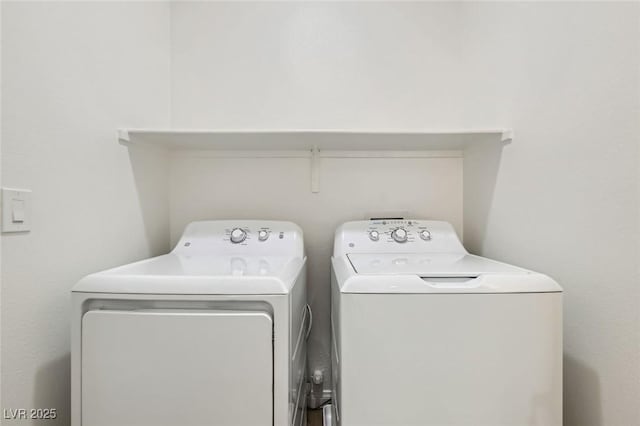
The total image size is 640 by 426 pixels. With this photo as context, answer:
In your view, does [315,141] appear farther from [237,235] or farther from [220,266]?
[220,266]

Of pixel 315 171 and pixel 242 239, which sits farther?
pixel 315 171

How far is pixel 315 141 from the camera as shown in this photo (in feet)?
4.95

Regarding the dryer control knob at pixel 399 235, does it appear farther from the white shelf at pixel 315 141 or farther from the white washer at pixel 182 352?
the white washer at pixel 182 352

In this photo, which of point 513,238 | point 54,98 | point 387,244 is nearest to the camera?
point 54,98

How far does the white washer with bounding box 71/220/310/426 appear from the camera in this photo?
806 mm

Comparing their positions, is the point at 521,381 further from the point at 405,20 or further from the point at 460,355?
the point at 405,20

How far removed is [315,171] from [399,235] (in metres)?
0.55

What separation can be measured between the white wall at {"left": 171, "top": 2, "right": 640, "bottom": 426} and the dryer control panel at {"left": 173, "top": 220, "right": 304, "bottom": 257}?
21 centimetres

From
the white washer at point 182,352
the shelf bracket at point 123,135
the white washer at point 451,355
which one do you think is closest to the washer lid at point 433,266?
the white washer at point 451,355

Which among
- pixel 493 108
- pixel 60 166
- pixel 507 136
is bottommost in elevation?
pixel 60 166

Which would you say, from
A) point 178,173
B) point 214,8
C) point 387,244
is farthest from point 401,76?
point 178,173

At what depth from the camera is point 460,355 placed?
816mm

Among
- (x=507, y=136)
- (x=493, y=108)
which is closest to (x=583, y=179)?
(x=507, y=136)

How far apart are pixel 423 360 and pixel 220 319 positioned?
527 mm
